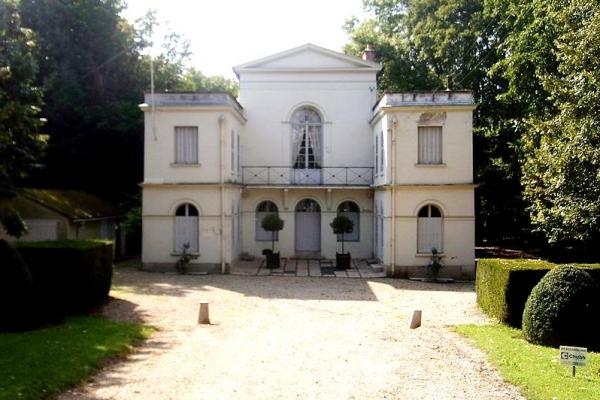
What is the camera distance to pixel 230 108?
78.0 feet

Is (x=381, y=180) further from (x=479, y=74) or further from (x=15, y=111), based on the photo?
(x=15, y=111)

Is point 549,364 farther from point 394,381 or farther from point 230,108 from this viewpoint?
point 230,108

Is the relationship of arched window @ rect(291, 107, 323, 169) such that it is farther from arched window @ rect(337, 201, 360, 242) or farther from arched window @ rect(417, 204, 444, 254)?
arched window @ rect(417, 204, 444, 254)

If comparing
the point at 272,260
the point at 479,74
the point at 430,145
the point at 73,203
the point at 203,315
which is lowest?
the point at 203,315

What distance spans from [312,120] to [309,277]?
8794mm

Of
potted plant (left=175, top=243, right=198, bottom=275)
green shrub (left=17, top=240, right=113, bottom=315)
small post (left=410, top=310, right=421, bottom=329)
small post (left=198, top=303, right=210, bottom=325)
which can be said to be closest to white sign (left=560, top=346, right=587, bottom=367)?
small post (left=410, top=310, right=421, bottom=329)

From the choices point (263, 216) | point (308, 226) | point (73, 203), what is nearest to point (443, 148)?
point (308, 226)

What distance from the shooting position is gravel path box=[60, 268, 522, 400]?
9.80 m

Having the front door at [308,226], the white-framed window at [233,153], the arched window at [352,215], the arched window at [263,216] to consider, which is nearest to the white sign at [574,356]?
the white-framed window at [233,153]

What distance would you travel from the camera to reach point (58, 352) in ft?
36.7

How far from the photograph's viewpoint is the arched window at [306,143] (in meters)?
28.3

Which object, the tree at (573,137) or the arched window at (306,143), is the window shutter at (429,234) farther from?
the arched window at (306,143)

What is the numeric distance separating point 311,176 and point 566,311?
16.7 metres

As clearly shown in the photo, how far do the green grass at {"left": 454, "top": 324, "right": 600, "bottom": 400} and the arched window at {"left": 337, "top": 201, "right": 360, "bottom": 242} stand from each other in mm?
14042
